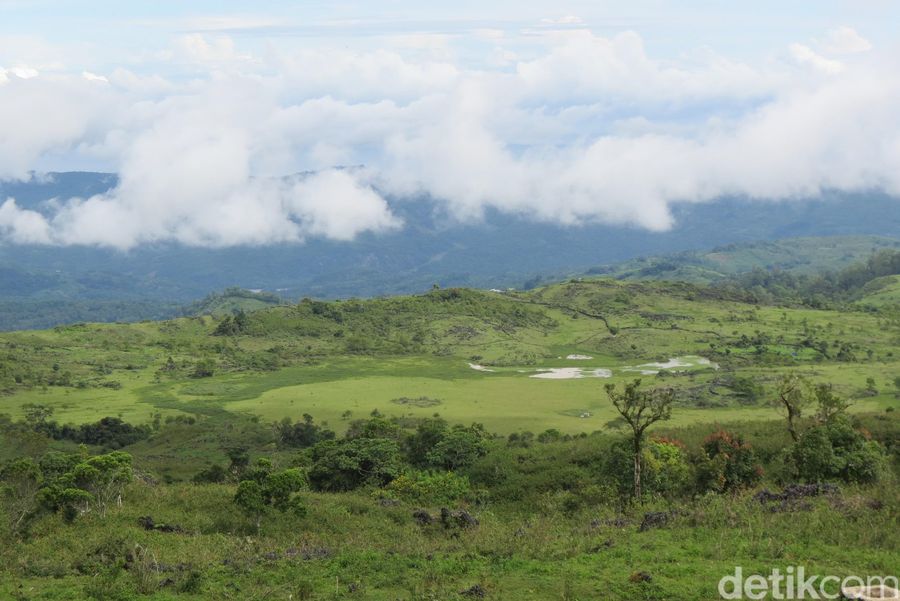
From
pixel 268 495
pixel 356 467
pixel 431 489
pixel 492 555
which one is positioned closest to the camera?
pixel 492 555

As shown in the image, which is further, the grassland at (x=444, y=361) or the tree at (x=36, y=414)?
the grassland at (x=444, y=361)

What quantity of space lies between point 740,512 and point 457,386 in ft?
321

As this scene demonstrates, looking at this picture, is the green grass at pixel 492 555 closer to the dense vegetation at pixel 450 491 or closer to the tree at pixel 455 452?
the dense vegetation at pixel 450 491

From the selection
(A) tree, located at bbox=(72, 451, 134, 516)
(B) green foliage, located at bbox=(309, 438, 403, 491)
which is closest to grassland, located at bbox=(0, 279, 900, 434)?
(B) green foliage, located at bbox=(309, 438, 403, 491)

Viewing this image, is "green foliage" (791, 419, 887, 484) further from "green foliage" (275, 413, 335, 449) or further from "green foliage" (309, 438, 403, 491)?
"green foliage" (275, 413, 335, 449)

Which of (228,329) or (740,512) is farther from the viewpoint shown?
(228,329)

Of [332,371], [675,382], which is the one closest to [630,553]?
[675,382]

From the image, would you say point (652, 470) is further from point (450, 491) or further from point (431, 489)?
point (431, 489)

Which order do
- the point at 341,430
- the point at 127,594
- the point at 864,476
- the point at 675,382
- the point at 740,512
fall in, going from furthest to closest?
the point at 675,382, the point at 341,430, the point at 864,476, the point at 740,512, the point at 127,594

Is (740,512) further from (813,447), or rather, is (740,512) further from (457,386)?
(457,386)

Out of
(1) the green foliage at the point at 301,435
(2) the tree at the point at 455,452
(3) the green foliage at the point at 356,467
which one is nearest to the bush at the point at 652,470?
(2) the tree at the point at 455,452

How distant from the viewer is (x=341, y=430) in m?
95.3

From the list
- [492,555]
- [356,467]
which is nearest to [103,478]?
[356,467]

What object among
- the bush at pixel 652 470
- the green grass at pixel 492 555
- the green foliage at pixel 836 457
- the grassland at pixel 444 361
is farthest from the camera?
the grassland at pixel 444 361
